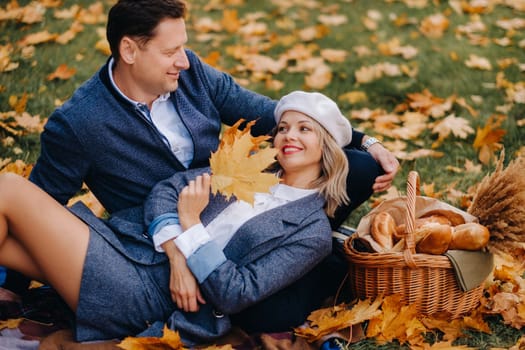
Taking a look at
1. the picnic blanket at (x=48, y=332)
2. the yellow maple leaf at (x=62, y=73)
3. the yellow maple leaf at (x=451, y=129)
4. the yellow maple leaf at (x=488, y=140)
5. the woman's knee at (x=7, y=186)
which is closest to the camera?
the woman's knee at (x=7, y=186)

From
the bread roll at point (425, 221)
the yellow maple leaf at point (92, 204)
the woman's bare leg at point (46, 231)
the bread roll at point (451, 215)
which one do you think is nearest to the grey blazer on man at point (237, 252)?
the woman's bare leg at point (46, 231)

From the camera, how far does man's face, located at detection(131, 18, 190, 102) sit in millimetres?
2518

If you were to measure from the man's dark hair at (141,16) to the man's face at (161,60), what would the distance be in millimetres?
24

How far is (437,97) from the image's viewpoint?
4.61 metres

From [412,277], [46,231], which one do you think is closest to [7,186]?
[46,231]

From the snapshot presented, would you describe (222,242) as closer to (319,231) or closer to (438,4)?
(319,231)

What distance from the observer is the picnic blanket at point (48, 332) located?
7.92 feet

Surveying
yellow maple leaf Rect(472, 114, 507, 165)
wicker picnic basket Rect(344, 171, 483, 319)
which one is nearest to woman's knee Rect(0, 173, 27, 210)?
wicker picnic basket Rect(344, 171, 483, 319)

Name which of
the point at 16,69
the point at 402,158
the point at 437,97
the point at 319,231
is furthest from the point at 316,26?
the point at 319,231

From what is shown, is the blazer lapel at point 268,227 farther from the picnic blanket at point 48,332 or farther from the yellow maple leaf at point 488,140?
the yellow maple leaf at point 488,140

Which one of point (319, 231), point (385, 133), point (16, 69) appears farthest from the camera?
point (16, 69)

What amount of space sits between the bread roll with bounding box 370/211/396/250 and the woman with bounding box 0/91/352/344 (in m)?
0.17

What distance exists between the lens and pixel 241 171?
2439mm

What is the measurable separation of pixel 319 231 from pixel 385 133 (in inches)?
73.9
